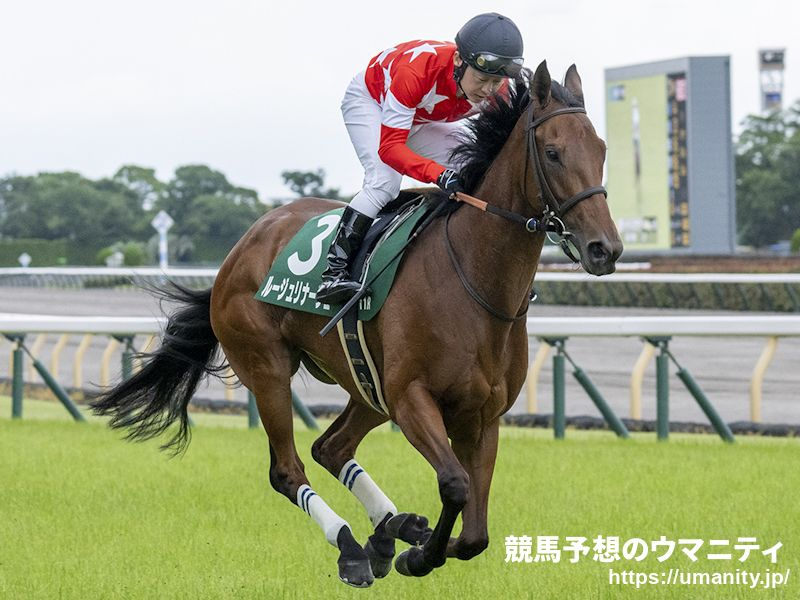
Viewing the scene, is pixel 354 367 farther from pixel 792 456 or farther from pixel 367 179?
pixel 792 456

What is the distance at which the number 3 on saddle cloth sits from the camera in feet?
14.8

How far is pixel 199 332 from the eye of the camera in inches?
236

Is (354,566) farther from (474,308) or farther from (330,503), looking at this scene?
(330,503)

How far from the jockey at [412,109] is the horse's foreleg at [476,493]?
0.69m

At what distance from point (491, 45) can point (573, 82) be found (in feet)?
0.95

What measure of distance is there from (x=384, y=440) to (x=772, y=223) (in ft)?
180

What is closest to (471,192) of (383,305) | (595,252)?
(383,305)

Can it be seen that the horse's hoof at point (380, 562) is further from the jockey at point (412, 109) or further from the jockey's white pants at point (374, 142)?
the jockey's white pants at point (374, 142)

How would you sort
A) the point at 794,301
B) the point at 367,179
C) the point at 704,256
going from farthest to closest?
the point at 704,256
the point at 794,301
the point at 367,179

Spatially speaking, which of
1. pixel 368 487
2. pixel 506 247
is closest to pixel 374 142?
pixel 506 247

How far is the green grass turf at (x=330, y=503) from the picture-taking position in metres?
4.57

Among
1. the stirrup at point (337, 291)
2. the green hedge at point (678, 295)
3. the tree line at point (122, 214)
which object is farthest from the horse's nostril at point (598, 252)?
the tree line at point (122, 214)

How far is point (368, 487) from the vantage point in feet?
16.1

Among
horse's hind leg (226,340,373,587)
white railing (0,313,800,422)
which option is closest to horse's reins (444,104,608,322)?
horse's hind leg (226,340,373,587)
